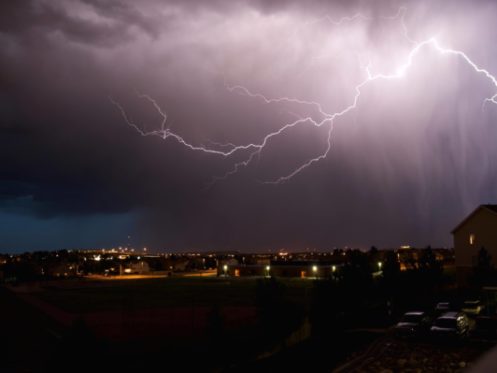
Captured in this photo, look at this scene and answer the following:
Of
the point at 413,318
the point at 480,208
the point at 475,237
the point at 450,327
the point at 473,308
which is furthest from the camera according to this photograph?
the point at 475,237

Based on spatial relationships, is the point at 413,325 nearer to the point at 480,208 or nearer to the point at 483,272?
the point at 483,272

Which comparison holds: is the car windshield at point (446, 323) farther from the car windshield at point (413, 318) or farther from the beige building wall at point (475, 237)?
the beige building wall at point (475, 237)

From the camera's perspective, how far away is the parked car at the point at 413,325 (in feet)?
73.5

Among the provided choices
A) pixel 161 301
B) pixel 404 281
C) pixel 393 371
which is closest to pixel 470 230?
Result: pixel 404 281

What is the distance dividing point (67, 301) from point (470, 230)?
1519 inches

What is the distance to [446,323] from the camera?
69.9 feet

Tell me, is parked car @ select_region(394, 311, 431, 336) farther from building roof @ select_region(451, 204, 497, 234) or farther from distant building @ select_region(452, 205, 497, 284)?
building roof @ select_region(451, 204, 497, 234)

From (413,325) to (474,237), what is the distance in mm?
25105

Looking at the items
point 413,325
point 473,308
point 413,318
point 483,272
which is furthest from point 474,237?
point 413,325

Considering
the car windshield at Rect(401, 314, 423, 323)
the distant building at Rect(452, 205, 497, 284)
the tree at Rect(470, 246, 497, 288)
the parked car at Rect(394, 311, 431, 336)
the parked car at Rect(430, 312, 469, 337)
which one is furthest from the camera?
the distant building at Rect(452, 205, 497, 284)

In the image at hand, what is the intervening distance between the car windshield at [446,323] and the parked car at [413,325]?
120 centimetres

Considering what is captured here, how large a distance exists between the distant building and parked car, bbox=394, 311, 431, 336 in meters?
22.2

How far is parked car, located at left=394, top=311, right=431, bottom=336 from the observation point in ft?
73.5

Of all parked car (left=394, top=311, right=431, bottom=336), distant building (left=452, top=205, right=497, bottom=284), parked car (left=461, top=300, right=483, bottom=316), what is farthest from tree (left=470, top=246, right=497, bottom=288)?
parked car (left=394, top=311, right=431, bottom=336)
